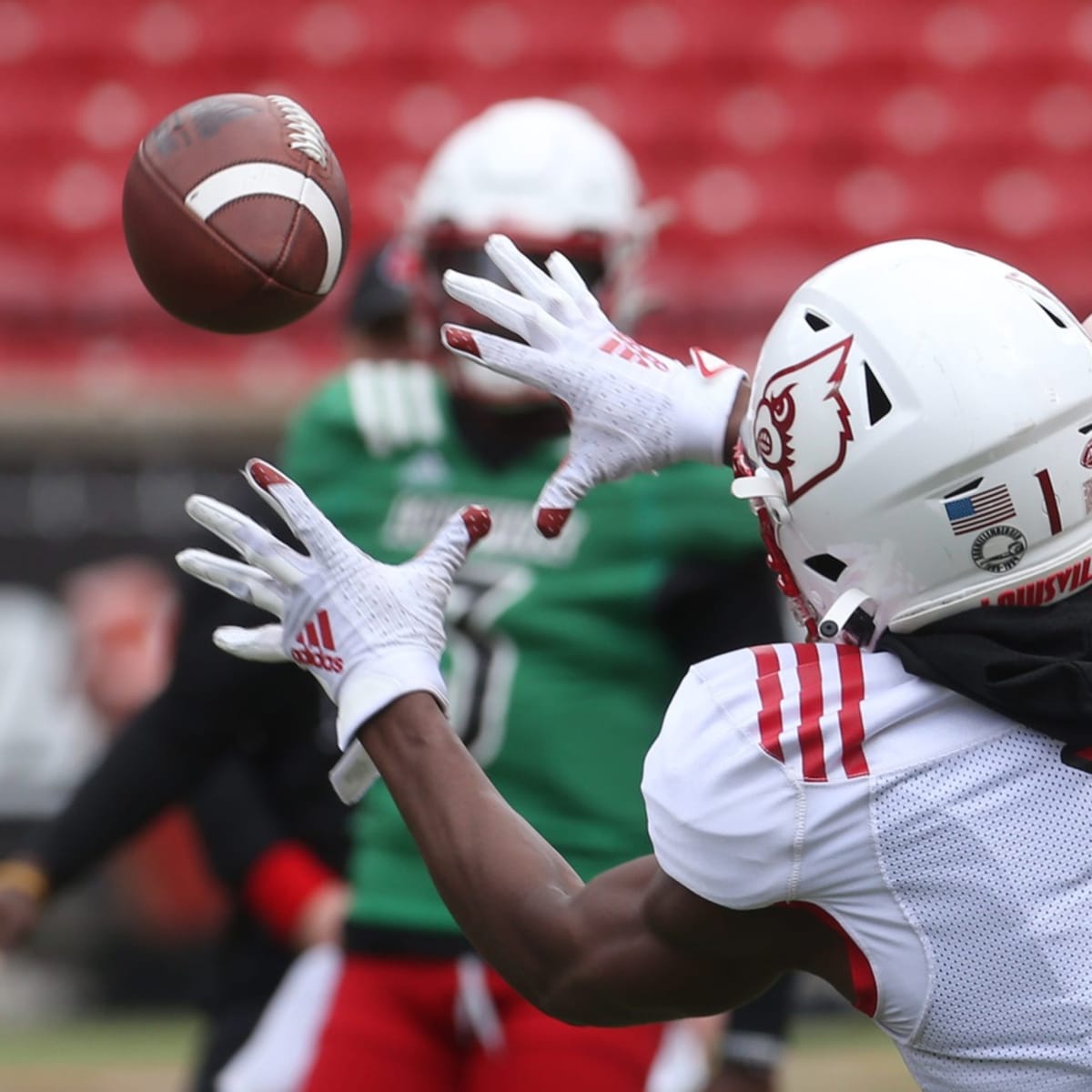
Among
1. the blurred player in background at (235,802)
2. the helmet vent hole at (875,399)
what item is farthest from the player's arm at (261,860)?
the helmet vent hole at (875,399)

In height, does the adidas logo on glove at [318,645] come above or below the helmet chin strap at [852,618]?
below

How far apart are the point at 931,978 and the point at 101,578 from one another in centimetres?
367

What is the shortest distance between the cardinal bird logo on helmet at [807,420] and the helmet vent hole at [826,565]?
58 mm

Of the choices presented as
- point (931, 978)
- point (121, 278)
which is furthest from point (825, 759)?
point (121, 278)

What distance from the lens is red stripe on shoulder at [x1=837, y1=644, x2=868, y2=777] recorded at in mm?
1617

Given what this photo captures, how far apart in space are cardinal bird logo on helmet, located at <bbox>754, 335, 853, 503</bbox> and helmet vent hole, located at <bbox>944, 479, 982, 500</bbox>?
0.10 m

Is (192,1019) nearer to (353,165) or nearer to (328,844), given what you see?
(328,844)

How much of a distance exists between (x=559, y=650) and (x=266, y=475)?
79 centimetres

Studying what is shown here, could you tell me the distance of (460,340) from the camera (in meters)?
1.94

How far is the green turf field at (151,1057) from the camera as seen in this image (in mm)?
4590

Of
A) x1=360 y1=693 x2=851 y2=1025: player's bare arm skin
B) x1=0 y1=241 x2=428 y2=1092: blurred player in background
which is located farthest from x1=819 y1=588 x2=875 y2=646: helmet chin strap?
x1=0 y1=241 x2=428 y2=1092: blurred player in background

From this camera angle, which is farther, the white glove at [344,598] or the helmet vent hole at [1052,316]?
the white glove at [344,598]

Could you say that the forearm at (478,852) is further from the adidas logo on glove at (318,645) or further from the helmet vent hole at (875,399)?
the helmet vent hole at (875,399)

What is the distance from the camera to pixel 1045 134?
7.13 metres
